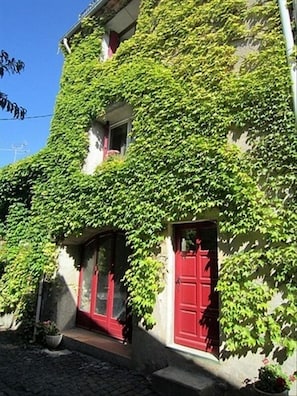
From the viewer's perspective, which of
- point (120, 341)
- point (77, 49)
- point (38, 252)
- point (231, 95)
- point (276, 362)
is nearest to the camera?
point (276, 362)

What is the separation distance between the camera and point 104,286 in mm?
7445

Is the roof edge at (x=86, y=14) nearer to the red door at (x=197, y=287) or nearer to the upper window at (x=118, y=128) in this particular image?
the upper window at (x=118, y=128)

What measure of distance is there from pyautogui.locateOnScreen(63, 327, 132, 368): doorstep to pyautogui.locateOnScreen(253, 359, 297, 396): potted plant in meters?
2.50

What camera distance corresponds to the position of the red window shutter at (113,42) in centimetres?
917

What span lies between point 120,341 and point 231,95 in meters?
5.25

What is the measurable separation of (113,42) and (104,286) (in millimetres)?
6805

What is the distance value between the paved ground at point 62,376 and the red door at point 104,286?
968 mm

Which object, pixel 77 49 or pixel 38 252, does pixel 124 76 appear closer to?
pixel 77 49

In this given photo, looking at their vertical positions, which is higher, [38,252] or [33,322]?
[38,252]

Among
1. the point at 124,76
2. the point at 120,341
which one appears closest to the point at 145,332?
the point at 120,341

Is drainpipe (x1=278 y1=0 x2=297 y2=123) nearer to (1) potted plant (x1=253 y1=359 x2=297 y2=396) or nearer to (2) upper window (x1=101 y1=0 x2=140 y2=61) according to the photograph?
(1) potted plant (x1=253 y1=359 x2=297 y2=396)

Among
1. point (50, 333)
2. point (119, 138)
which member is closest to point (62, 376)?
point (50, 333)

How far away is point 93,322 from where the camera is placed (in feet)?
24.5

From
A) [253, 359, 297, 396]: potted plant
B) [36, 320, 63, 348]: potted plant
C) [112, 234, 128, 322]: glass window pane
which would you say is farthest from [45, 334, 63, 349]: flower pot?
[253, 359, 297, 396]: potted plant
